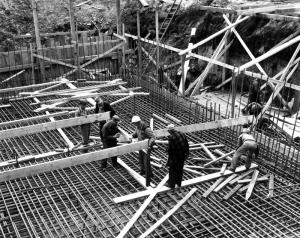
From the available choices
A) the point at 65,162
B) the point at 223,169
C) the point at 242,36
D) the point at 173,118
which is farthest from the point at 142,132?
the point at 242,36

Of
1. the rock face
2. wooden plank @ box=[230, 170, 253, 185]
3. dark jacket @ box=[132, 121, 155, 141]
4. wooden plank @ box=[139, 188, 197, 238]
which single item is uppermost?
the rock face

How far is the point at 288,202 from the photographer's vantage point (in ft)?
25.4

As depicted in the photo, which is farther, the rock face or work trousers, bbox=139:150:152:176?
the rock face

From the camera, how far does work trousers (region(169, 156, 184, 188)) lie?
301 inches

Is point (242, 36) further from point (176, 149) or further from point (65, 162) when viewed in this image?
point (65, 162)

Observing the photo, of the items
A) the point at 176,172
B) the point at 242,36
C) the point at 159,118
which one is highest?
the point at 242,36

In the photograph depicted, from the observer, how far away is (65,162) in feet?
23.9

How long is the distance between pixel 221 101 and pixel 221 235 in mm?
8054

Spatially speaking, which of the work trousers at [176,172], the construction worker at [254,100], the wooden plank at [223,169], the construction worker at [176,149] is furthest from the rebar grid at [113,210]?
the construction worker at [254,100]

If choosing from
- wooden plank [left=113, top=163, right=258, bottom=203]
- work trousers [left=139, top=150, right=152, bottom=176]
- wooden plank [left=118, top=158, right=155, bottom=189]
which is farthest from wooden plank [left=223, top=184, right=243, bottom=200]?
work trousers [left=139, top=150, right=152, bottom=176]

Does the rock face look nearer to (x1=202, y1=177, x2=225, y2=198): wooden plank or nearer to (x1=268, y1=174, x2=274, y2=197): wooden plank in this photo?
(x1=268, y1=174, x2=274, y2=197): wooden plank

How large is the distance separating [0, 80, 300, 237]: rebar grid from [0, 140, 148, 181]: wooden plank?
0.86 m

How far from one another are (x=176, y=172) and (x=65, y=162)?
205cm

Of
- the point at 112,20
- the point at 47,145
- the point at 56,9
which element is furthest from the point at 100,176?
the point at 56,9
